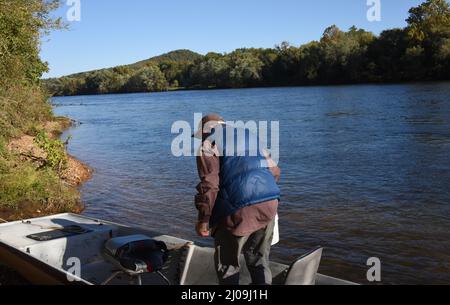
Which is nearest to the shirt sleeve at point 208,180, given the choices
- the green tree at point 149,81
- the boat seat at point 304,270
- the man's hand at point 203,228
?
the man's hand at point 203,228

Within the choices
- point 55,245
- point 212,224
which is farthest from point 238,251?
point 55,245

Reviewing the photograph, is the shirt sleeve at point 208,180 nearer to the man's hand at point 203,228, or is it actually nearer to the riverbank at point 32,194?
the man's hand at point 203,228

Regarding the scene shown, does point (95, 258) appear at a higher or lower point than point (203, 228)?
lower

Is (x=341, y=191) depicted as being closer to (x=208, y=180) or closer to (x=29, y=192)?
(x=29, y=192)

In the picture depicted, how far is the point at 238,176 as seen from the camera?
4477mm

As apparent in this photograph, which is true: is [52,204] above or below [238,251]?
below

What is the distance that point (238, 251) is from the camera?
4648 mm

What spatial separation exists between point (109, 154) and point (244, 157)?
60.5 feet

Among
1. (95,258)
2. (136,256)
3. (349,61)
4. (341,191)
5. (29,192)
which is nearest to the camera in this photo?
(136,256)

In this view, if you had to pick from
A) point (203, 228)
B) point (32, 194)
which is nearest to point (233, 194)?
point (203, 228)

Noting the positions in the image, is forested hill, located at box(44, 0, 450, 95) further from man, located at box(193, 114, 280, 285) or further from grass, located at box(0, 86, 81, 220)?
man, located at box(193, 114, 280, 285)

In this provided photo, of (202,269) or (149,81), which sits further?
(149,81)

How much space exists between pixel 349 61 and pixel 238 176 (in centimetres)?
7666

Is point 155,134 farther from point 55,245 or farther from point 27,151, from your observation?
point 55,245
